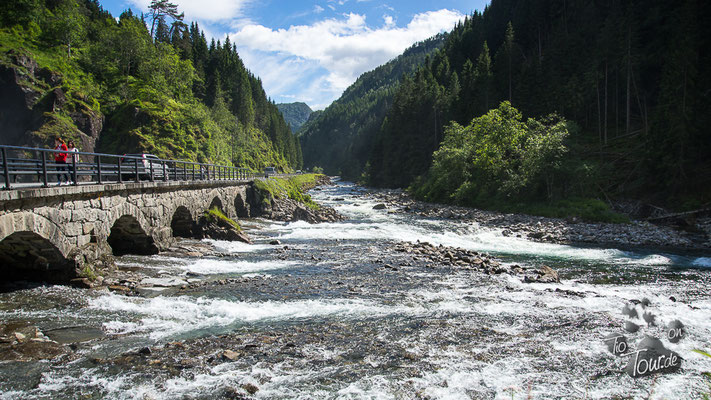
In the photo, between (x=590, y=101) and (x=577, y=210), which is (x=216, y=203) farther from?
(x=590, y=101)

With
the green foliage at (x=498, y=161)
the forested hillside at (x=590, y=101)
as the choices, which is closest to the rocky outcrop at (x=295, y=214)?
the green foliage at (x=498, y=161)

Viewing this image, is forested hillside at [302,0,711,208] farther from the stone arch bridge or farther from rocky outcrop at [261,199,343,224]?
the stone arch bridge

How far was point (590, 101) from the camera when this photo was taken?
54844mm

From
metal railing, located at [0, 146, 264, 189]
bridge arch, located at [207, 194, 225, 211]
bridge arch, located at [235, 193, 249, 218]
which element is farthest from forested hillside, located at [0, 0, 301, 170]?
bridge arch, located at [207, 194, 225, 211]

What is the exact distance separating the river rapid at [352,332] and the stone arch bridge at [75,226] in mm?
1032

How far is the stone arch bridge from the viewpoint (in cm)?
1003

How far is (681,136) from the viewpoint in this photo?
29656 mm

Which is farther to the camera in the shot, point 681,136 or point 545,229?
point 681,136

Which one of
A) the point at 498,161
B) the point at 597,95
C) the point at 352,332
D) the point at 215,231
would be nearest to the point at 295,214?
the point at 215,231

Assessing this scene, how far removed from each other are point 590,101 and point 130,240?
199 ft

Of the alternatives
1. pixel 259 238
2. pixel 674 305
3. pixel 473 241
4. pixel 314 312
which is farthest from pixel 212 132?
pixel 674 305

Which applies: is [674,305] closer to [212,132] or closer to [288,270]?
[288,270]

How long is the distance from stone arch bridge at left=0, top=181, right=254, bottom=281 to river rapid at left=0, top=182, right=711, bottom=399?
3.38 ft

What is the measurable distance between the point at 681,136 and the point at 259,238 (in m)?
33.1
